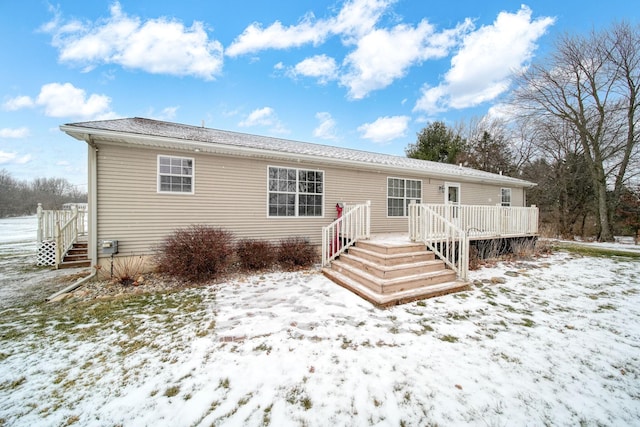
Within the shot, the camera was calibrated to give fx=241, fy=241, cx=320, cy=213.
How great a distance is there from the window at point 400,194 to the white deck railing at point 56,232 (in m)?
10.1

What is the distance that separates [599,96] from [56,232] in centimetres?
2378

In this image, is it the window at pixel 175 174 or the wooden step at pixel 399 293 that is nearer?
the wooden step at pixel 399 293

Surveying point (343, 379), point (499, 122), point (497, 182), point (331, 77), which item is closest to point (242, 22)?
point (331, 77)

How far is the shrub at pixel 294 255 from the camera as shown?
6466 mm

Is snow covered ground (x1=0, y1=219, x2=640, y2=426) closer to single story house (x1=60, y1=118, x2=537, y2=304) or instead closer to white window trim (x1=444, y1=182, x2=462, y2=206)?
single story house (x1=60, y1=118, x2=537, y2=304)

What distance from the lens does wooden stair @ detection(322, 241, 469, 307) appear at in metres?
4.21

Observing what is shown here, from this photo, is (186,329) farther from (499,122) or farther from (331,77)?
(499,122)

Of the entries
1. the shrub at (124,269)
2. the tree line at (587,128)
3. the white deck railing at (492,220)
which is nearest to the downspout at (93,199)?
the shrub at (124,269)

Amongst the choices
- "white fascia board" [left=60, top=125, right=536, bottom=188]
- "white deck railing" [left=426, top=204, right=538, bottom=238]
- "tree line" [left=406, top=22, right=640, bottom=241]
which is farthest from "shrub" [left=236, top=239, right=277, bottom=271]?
"tree line" [left=406, top=22, right=640, bottom=241]

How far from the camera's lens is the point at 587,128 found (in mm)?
12938

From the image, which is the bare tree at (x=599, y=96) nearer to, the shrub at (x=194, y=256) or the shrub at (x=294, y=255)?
the shrub at (x=294, y=255)

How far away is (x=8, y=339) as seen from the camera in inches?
119

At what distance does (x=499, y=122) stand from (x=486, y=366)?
24.1 meters

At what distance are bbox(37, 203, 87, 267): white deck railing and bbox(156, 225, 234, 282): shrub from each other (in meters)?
3.77
